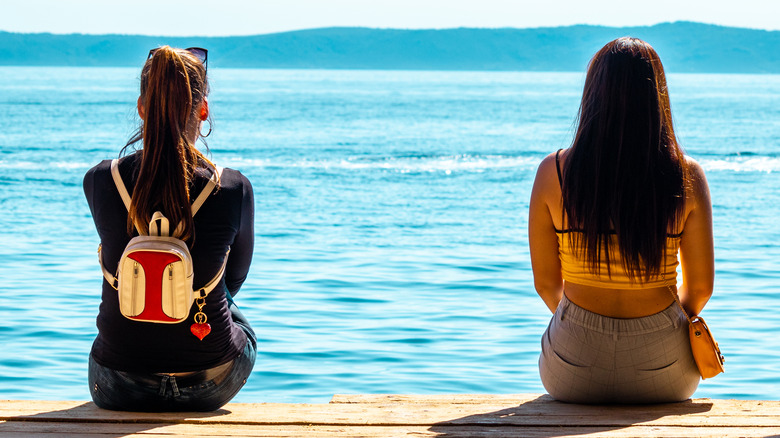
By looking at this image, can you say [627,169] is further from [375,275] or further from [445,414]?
[375,275]

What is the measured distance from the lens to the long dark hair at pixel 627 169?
2709mm

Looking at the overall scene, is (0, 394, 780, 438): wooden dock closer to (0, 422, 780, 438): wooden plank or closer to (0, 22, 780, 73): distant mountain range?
(0, 422, 780, 438): wooden plank

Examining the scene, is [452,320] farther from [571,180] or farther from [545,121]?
[545,121]

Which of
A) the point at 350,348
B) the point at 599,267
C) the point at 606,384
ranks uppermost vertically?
the point at 599,267

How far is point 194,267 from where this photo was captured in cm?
265

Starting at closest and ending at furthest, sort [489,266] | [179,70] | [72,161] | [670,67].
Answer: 1. [179,70]
2. [489,266]
3. [72,161]
4. [670,67]

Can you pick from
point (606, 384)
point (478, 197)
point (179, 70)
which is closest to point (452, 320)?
point (606, 384)

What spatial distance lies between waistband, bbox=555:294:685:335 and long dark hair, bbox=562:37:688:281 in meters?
0.15

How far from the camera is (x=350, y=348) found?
20.9 ft

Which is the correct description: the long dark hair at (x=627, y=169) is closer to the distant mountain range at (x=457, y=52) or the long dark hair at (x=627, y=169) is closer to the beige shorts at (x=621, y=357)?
the beige shorts at (x=621, y=357)

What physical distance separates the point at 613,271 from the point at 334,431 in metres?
0.91

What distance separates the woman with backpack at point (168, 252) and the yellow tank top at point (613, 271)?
93cm

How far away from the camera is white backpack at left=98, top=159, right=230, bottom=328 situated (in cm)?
254

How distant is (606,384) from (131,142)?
1.54 m
